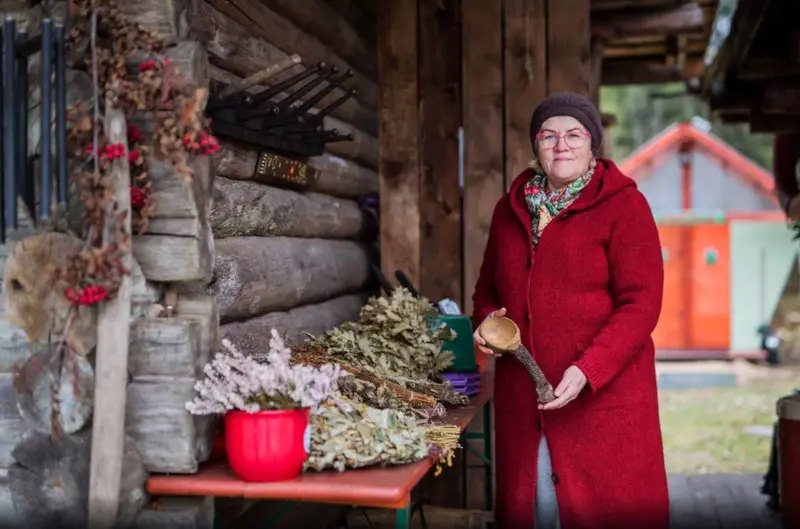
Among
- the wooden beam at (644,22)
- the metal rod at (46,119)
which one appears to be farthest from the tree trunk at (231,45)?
the wooden beam at (644,22)

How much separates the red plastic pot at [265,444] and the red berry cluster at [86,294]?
19.6 inches

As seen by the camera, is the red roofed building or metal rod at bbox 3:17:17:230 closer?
metal rod at bbox 3:17:17:230

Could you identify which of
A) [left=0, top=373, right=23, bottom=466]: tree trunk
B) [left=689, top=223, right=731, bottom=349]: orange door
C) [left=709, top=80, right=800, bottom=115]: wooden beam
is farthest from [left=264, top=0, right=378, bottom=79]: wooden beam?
[left=689, top=223, right=731, bottom=349]: orange door

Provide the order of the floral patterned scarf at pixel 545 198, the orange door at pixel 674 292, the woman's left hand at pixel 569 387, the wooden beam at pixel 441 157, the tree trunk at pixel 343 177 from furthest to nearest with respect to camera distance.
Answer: the orange door at pixel 674 292 → the wooden beam at pixel 441 157 → the tree trunk at pixel 343 177 → the floral patterned scarf at pixel 545 198 → the woman's left hand at pixel 569 387

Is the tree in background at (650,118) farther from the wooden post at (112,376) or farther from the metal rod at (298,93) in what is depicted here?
the wooden post at (112,376)

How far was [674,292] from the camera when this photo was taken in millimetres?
16594

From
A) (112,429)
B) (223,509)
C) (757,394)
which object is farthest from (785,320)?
(112,429)

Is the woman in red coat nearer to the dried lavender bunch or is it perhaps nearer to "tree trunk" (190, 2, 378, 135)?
the dried lavender bunch

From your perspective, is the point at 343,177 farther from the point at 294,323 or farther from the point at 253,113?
the point at 253,113

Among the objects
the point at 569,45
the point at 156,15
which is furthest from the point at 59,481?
the point at 569,45

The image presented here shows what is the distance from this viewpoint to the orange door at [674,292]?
16.6m

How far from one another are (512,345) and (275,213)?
1.34 meters

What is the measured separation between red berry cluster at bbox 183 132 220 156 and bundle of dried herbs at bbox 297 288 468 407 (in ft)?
3.80

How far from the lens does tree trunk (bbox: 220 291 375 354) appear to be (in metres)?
3.68
